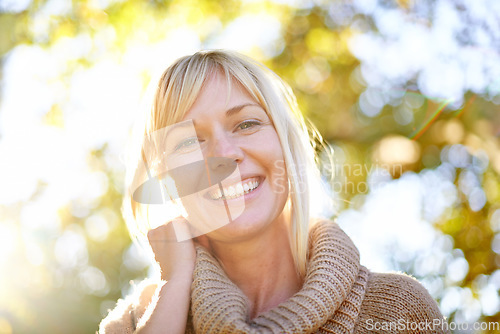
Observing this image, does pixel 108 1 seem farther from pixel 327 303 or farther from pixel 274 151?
pixel 327 303

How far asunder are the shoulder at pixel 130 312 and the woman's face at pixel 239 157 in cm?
53

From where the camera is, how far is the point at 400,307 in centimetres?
208

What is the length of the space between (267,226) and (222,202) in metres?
0.24

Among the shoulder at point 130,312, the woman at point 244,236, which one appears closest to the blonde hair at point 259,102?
the woman at point 244,236

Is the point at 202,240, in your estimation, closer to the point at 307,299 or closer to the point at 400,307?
the point at 307,299

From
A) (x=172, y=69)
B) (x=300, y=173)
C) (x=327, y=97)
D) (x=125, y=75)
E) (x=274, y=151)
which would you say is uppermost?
(x=172, y=69)

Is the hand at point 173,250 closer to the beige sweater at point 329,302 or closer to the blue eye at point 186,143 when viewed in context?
the beige sweater at point 329,302

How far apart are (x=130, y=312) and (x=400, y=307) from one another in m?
1.31

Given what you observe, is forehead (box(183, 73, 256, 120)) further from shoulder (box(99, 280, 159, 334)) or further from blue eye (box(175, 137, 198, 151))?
shoulder (box(99, 280, 159, 334))

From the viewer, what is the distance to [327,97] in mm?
7066

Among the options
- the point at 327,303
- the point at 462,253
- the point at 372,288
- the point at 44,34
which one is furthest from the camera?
the point at 44,34

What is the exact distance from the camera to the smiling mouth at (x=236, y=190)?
218cm

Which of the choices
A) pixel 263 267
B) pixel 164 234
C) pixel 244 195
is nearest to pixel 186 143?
pixel 244 195

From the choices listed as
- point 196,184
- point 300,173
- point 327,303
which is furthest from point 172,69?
point 327,303
